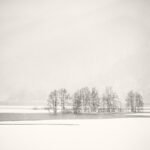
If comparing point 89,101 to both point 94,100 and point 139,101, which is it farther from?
point 139,101

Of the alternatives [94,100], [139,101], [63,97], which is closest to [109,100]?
[94,100]

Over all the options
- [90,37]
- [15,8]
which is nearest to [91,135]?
[90,37]

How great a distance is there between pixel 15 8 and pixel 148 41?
502 centimetres

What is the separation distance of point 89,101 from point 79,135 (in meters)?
1.67

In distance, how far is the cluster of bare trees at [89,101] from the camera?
661 cm

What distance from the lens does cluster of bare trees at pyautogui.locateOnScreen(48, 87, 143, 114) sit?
21.7 feet

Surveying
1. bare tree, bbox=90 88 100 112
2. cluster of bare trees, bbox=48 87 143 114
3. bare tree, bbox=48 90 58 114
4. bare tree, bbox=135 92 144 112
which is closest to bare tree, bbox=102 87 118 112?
cluster of bare trees, bbox=48 87 143 114

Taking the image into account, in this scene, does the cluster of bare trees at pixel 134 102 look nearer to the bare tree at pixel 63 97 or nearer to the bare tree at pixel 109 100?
the bare tree at pixel 109 100

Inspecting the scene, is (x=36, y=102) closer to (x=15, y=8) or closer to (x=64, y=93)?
(x=64, y=93)

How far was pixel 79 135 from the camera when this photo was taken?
208 inches

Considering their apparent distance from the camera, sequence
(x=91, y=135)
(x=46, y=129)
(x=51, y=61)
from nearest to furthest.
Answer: (x=91, y=135) < (x=46, y=129) < (x=51, y=61)

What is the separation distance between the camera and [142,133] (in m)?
5.52

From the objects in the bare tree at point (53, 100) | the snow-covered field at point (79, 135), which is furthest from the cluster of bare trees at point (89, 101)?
the snow-covered field at point (79, 135)

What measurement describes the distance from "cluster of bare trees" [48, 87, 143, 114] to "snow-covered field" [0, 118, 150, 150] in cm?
43
